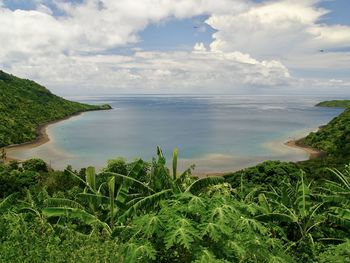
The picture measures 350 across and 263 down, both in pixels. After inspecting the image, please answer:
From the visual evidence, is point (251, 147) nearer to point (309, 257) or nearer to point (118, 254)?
point (309, 257)

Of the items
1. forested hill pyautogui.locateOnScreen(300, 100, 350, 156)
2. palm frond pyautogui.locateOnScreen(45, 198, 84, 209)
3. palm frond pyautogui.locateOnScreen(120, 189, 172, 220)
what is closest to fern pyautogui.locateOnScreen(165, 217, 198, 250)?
palm frond pyautogui.locateOnScreen(120, 189, 172, 220)

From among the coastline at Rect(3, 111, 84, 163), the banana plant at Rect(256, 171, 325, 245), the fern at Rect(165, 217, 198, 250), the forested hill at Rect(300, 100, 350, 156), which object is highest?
the fern at Rect(165, 217, 198, 250)

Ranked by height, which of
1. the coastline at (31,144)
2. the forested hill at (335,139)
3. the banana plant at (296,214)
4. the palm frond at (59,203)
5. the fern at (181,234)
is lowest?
the coastline at (31,144)

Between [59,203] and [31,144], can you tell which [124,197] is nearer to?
[59,203]

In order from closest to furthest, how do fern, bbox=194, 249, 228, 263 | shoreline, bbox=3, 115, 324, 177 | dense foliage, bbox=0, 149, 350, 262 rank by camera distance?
fern, bbox=194, 249, 228, 263 → dense foliage, bbox=0, 149, 350, 262 → shoreline, bbox=3, 115, 324, 177

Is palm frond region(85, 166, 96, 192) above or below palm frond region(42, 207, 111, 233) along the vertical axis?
above

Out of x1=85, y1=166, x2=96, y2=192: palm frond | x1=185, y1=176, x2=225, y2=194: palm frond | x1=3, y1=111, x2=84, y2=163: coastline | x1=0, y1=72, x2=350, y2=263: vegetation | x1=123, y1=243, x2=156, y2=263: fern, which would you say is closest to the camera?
x1=123, y1=243, x2=156, y2=263: fern

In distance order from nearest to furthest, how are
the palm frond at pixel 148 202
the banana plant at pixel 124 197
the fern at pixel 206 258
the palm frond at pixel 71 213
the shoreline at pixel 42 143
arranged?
the fern at pixel 206 258
the palm frond at pixel 148 202
the banana plant at pixel 124 197
the palm frond at pixel 71 213
the shoreline at pixel 42 143

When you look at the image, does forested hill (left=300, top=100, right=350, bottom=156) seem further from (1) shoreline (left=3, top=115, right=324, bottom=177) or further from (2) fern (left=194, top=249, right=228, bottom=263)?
(2) fern (left=194, top=249, right=228, bottom=263)

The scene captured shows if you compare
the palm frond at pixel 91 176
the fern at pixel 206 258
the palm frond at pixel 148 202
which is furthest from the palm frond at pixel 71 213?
the fern at pixel 206 258

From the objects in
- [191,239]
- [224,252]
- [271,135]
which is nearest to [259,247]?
[224,252]

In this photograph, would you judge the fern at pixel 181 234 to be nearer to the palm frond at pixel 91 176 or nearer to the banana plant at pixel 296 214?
the banana plant at pixel 296 214

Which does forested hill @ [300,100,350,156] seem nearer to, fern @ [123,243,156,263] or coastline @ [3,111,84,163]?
coastline @ [3,111,84,163]

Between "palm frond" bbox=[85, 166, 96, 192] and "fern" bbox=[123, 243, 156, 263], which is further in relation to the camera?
A: "palm frond" bbox=[85, 166, 96, 192]
